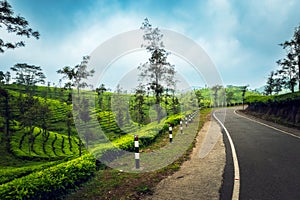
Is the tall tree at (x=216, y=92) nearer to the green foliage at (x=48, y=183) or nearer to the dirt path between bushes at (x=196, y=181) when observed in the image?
the dirt path between bushes at (x=196, y=181)

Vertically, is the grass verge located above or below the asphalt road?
below

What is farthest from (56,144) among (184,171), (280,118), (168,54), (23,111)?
(184,171)

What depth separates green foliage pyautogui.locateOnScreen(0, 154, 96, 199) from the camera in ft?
13.8

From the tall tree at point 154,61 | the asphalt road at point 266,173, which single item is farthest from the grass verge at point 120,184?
the tall tree at point 154,61

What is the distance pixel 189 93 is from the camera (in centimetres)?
7000

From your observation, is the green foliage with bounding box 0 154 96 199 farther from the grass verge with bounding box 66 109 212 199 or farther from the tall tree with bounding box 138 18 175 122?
the tall tree with bounding box 138 18 175 122

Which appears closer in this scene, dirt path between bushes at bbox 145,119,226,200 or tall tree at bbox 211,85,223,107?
dirt path between bushes at bbox 145,119,226,200

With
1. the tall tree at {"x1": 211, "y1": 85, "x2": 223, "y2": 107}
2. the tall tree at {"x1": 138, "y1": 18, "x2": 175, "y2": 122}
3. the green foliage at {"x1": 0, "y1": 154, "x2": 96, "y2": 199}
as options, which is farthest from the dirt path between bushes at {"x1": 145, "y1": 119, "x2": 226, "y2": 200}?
the tall tree at {"x1": 211, "y1": 85, "x2": 223, "y2": 107}

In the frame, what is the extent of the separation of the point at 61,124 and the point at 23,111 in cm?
2078

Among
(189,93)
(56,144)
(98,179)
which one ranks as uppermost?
(189,93)

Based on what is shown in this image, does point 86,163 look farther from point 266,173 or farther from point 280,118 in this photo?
point 280,118

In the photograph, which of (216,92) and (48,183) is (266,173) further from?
(216,92)

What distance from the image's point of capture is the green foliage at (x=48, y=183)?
4.20 metres

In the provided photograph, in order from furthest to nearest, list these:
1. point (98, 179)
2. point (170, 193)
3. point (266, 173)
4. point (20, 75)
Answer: point (20, 75)
point (98, 179)
point (266, 173)
point (170, 193)
